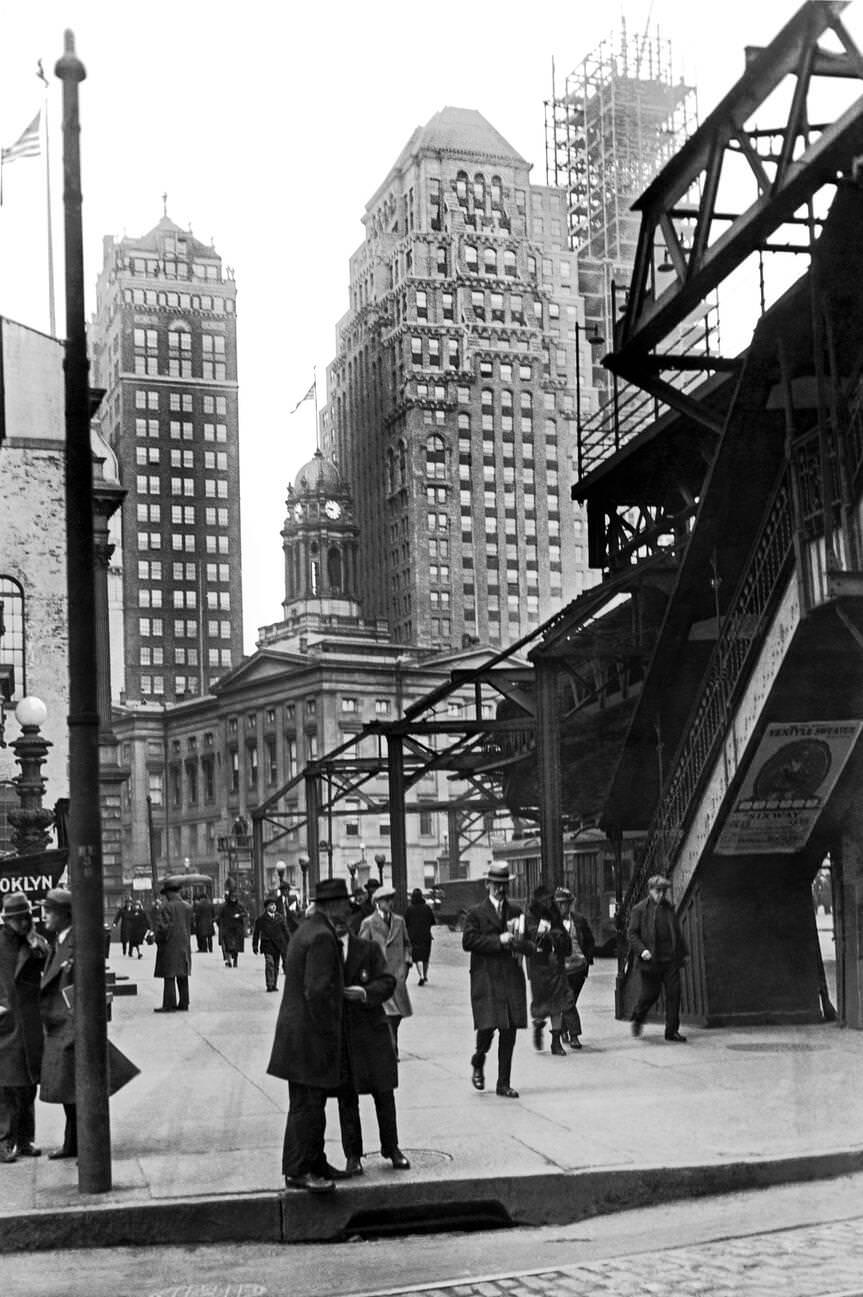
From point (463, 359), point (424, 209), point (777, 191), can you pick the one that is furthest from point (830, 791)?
point (463, 359)

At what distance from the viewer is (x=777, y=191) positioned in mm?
14047

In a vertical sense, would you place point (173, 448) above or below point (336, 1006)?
above

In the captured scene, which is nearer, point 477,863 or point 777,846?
point 777,846

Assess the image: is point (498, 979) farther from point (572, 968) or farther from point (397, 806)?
point (397, 806)

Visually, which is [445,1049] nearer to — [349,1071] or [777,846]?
[777,846]

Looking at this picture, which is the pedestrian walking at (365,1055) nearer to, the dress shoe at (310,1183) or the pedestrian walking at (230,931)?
the dress shoe at (310,1183)

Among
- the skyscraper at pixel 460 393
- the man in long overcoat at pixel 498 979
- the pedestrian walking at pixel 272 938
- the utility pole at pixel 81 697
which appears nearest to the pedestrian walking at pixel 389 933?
the man in long overcoat at pixel 498 979

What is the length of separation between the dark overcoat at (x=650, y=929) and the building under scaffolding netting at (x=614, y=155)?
649 cm

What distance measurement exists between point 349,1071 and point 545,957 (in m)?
7.27

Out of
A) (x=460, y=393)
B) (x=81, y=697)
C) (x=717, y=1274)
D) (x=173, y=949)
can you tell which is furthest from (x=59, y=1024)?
(x=460, y=393)

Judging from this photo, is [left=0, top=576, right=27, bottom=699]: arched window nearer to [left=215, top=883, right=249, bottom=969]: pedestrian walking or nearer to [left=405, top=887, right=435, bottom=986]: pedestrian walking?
[left=215, top=883, right=249, bottom=969]: pedestrian walking

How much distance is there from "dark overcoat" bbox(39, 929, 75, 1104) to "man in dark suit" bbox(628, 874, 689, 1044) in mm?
7663

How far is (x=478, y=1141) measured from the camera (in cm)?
1162

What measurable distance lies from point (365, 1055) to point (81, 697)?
286cm
